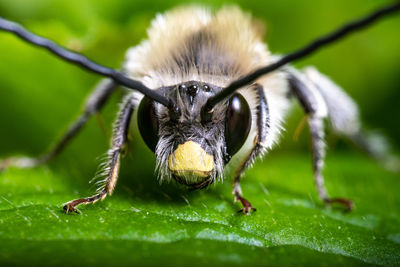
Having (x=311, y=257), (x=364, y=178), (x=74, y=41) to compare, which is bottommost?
(x=311, y=257)

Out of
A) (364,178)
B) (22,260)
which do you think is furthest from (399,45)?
(22,260)

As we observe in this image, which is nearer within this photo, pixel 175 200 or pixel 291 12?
pixel 175 200

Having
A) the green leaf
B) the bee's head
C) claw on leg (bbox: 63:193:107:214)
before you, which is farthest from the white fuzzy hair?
claw on leg (bbox: 63:193:107:214)

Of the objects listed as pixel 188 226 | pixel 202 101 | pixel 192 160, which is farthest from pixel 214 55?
pixel 188 226

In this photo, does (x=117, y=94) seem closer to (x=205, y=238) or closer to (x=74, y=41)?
(x=74, y=41)

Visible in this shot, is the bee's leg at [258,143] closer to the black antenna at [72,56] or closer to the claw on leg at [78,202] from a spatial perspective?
the black antenna at [72,56]

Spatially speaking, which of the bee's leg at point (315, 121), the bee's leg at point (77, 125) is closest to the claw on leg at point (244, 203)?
the bee's leg at point (315, 121)
